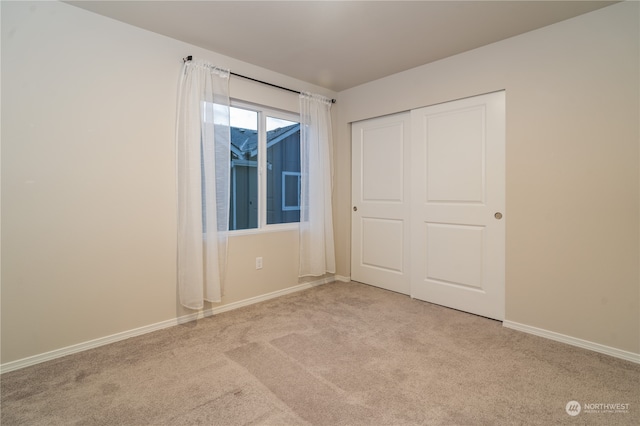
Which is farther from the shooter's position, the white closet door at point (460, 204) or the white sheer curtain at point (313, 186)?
the white sheer curtain at point (313, 186)

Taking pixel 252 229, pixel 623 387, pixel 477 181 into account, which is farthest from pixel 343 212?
pixel 623 387

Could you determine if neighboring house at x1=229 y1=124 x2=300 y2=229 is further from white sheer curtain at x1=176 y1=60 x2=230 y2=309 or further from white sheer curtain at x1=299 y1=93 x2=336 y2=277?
white sheer curtain at x1=176 y1=60 x2=230 y2=309

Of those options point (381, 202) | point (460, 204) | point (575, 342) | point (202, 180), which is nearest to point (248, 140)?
point (202, 180)

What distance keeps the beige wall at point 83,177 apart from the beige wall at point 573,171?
2.81 metres

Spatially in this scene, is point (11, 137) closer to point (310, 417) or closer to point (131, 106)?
point (131, 106)

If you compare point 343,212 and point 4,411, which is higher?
point 343,212

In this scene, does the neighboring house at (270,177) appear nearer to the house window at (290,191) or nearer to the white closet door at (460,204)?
the house window at (290,191)

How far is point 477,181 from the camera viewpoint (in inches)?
115

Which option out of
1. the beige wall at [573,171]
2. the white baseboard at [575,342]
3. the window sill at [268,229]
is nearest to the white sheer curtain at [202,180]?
the window sill at [268,229]

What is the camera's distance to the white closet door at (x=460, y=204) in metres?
2.81

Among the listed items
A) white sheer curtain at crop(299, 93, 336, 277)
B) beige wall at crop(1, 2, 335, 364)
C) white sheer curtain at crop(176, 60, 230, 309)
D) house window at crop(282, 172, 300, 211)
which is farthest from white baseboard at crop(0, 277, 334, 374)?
house window at crop(282, 172, 300, 211)

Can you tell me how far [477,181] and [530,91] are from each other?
2.69ft

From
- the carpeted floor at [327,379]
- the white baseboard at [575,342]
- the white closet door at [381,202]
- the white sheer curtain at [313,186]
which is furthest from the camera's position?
the white sheer curtain at [313,186]

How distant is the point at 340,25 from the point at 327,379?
2.54 m
